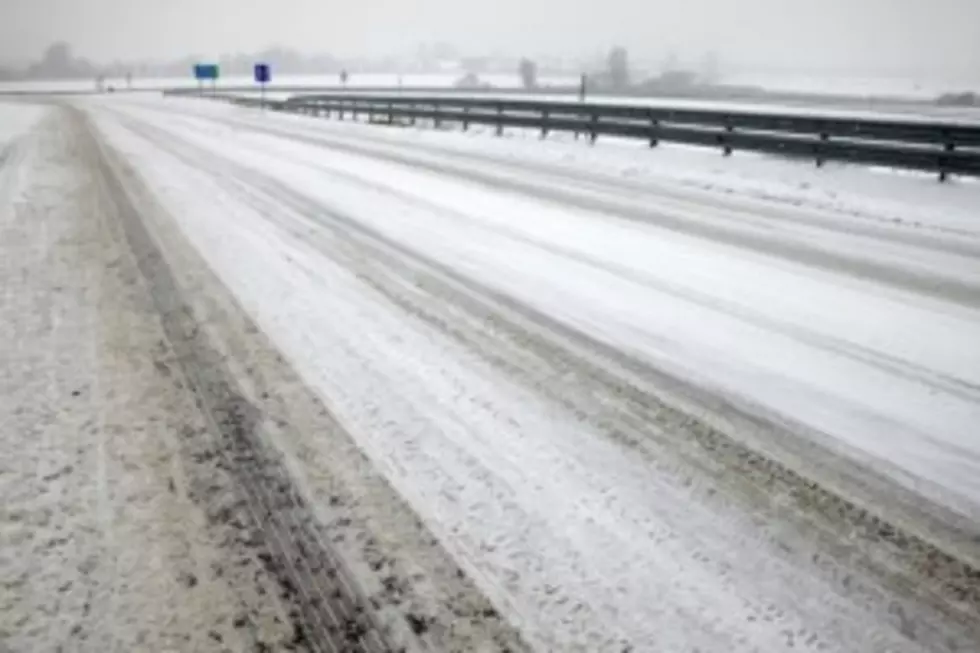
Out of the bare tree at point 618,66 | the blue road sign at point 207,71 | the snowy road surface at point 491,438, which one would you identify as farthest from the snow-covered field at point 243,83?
the snowy road surface at point 491,438

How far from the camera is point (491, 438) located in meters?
Answer: 3.67

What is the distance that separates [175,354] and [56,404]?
0.85 metres

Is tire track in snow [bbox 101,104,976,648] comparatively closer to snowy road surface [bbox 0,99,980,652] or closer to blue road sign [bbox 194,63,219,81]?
snowy road surface [bbox 0,99,980,652]

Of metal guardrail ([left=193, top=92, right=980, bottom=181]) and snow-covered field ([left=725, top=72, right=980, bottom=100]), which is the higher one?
snow-covered field ([left=725, top=72, right=980, bottom=100])

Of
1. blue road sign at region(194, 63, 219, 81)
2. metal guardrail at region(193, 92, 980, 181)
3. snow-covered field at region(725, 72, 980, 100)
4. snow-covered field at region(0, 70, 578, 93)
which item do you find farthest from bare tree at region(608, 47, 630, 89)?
metal guardrail at region(193, 92, 980, 181)

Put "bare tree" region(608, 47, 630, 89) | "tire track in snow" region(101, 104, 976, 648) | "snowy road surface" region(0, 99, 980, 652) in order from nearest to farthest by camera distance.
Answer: "snowy road surface" region(0, 99, 980, 652), "tire track in snow" region(101, 104, 976, 648), "bare tree" region(608, 47, 630, 89)

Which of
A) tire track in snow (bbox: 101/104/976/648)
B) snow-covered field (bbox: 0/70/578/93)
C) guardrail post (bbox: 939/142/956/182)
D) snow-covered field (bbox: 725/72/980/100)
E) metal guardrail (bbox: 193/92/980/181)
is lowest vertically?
tire track in snow (bbox: 101/104/976/648)

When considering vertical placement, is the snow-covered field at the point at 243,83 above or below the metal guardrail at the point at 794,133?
above

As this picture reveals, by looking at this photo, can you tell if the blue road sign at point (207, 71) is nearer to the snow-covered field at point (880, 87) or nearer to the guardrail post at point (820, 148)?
the snow-covered field at point (880, 87)

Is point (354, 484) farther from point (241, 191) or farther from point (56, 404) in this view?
point (241, 191)

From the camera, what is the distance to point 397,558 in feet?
8.89

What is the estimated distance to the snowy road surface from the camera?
2.46 metres

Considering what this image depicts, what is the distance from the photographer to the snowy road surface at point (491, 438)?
246 cm

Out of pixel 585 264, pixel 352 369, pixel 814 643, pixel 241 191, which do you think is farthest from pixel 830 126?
pixel 814 643
